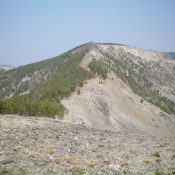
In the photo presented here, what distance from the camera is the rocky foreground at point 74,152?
33781 mm

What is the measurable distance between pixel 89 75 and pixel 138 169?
9072 centimetres

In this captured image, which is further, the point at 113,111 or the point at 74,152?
the point at 113,111

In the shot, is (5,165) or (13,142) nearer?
(5,165)

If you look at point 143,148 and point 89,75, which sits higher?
point 89,75

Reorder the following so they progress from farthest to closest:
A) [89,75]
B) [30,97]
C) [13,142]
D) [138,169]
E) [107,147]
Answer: [89,75] < [30,97] < [107,147] < [13,142] < [138,169]

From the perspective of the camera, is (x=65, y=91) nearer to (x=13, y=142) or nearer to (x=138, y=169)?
(x=13, y=142)

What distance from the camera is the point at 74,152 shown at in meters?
39.8

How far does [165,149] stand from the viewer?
1854 inches

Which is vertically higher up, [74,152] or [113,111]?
[74,152]

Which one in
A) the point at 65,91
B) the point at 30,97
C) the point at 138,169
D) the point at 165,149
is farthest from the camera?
the point at 30,97

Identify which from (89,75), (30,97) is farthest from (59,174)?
(89,75)

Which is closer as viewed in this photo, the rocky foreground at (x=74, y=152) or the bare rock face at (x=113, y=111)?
the rocky foreground at (x=74, y=152)

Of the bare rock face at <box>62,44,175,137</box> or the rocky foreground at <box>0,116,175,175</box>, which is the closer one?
the rocky foreground at <box>0,116,175,175</box>

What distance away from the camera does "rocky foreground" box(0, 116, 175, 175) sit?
111 feet
